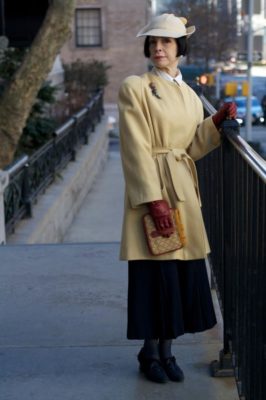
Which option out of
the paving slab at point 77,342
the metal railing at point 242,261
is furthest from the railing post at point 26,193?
the metal railing at point 242,261

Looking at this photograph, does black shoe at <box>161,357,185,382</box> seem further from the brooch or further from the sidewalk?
the brooch

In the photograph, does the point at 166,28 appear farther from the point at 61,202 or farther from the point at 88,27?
the point at 88,27

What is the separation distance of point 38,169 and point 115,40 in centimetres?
3664

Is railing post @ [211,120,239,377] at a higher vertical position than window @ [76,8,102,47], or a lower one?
Result: higher

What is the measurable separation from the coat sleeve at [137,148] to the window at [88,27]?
149 feet

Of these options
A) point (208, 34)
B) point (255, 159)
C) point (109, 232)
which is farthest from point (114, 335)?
point (208, 34)

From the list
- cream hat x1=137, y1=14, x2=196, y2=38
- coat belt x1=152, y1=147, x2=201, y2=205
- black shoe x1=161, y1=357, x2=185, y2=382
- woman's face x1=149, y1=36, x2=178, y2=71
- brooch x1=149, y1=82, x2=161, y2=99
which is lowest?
black shoe x1=161, y1=357, x2=185, y2=382

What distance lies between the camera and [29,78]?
535 inches

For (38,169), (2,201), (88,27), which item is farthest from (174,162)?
(88,27)

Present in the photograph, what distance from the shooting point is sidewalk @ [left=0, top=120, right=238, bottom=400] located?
4.59 meters

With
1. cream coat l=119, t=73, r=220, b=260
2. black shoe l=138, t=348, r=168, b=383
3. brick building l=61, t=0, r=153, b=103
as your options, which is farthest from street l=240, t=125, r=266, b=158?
cream coat l=119, t=73, r=220, b=260

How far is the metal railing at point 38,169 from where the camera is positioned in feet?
33.9

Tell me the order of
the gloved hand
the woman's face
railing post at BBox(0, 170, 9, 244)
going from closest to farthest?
the gloved hand → the woman's face → railing post at BBox(0, 170, 9, 244)

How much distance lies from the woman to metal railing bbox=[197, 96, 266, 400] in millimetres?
139
